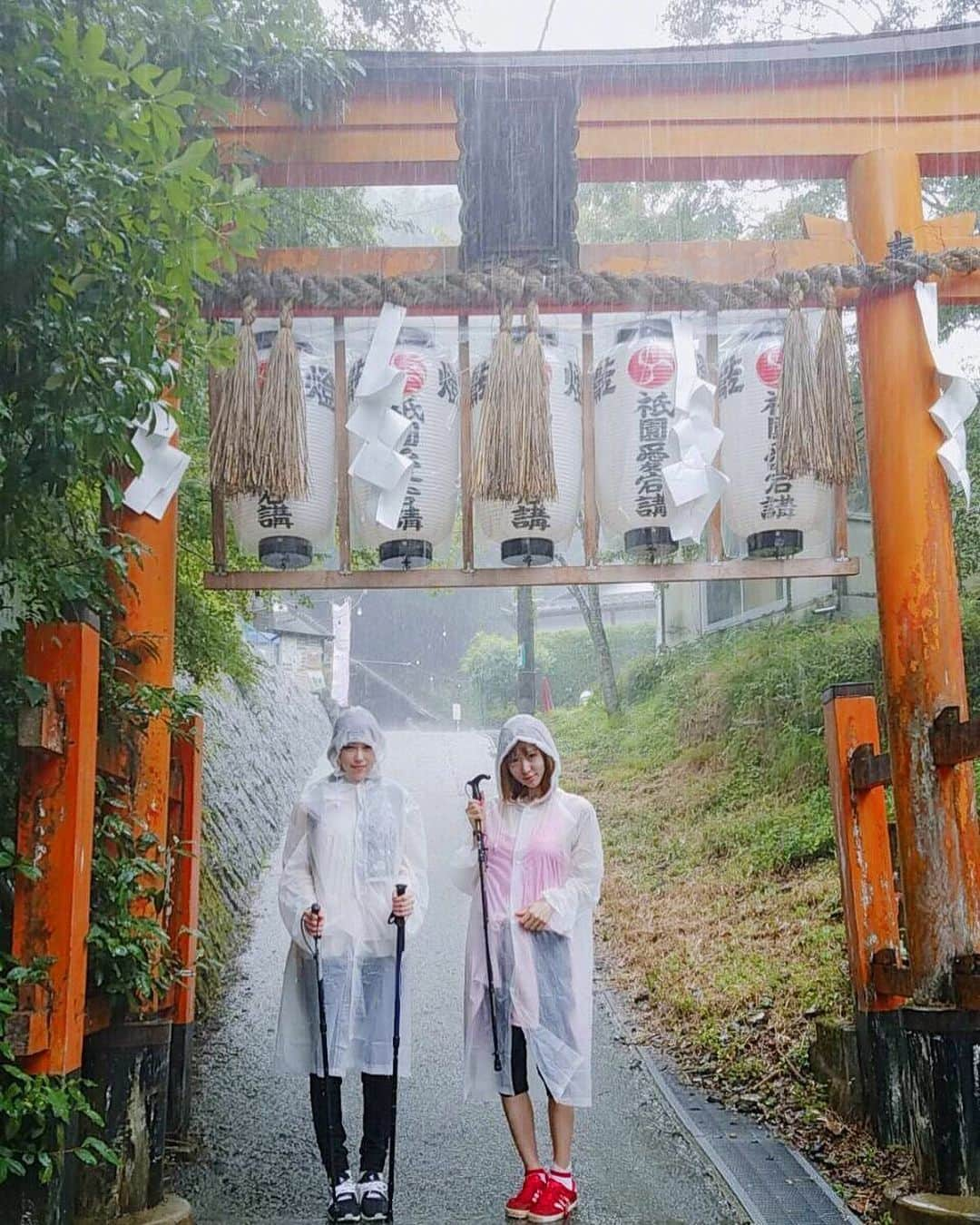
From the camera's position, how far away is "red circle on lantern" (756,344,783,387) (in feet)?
16.4

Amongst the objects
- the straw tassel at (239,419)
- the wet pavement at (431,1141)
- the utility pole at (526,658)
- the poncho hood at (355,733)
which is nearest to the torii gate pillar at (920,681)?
the wet pavement at (431,1141)

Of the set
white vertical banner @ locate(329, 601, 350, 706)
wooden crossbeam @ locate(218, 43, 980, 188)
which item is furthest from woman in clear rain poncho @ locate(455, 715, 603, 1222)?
white vertical banner @ locate(329, 601, 350, 706)

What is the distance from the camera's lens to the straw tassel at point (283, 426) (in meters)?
4.83

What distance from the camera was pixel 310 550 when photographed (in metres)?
5.09

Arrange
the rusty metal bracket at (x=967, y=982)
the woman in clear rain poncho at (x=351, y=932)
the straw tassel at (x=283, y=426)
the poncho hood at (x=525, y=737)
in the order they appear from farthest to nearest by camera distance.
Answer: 1. the poncho hood at (x=525, y=737)
2. the straw tassel at (x=283, y=426)
3. the woman in clear rain poncho at (x=351, y=932)
4. the rusty metal bracket at (x=967, y=982)

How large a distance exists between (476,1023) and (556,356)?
263cm

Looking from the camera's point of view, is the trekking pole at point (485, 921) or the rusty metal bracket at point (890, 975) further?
the rusty metal bracket at point (890, 975)

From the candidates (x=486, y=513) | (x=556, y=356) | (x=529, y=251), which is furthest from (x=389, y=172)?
(x=486, y=513)

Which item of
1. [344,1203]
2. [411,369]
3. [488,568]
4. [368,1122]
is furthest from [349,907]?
[411,369]

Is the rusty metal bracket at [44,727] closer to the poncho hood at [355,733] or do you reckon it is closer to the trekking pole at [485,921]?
the poncho hood at [355,733]

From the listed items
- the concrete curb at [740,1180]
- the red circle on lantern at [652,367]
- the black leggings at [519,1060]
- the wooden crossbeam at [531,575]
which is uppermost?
the red circle on lantern at [652,367]

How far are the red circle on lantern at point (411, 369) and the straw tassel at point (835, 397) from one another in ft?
5.12

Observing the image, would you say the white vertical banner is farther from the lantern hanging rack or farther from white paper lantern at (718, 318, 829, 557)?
white paper lantern at (718, 318, 829, 557)

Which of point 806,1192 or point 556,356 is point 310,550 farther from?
point 806,1192
